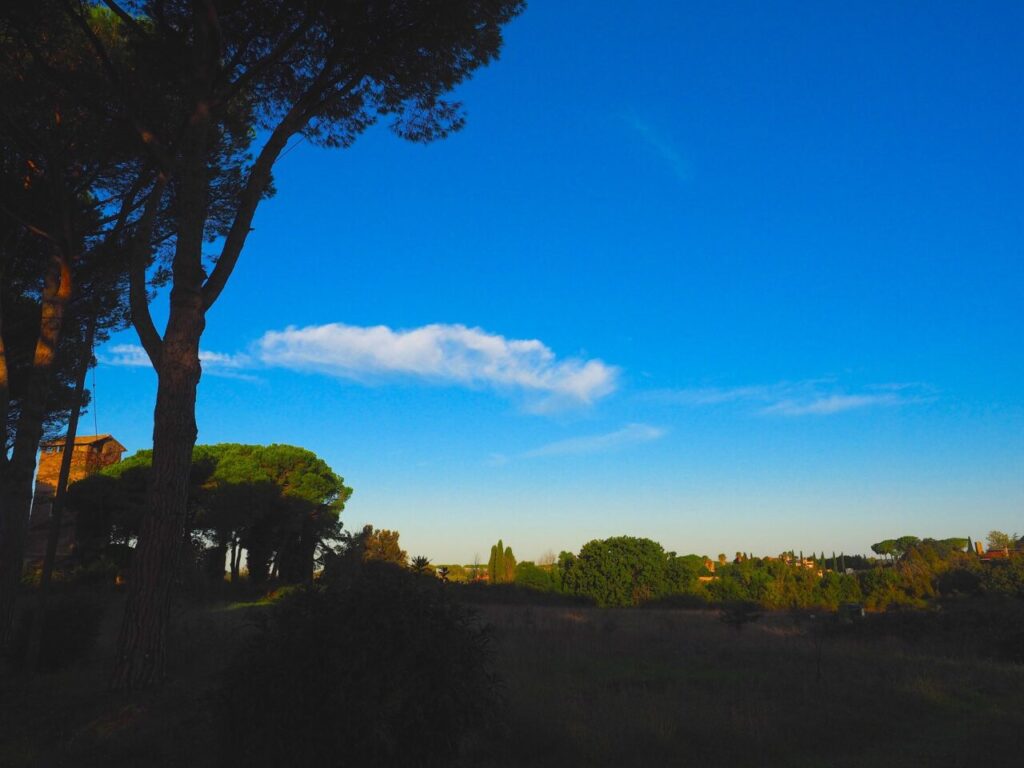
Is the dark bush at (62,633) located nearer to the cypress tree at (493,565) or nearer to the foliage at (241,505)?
the foliage at (241,505)

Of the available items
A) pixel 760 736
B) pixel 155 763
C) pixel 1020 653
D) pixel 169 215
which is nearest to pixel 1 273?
pixel 169 215

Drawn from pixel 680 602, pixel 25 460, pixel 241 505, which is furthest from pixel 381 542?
pixel 25 460

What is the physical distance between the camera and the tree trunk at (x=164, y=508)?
755 centimetres

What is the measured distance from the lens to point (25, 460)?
11766 mm

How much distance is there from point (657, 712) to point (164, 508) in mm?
5934

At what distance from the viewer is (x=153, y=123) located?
38.4 feet

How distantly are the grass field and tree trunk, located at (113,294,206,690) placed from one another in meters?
0.44

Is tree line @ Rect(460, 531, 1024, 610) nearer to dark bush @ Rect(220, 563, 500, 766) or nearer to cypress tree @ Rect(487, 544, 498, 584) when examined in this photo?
cypress tree @ Rect(487, 544, 498, 584)

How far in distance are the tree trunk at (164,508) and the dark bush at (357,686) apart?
326 centimetres

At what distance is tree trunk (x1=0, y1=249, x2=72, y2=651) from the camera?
432 inches

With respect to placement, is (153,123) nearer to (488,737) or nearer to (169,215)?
(169,215)

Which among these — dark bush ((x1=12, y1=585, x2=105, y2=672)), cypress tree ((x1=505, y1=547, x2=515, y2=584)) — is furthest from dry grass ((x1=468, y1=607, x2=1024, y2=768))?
cypress tree ((x1=505, y1=547, x2=515, y2=584))

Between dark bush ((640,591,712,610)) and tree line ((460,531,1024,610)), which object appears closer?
tree line ((460,531,1024,610))

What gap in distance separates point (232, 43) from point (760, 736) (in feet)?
39.7
